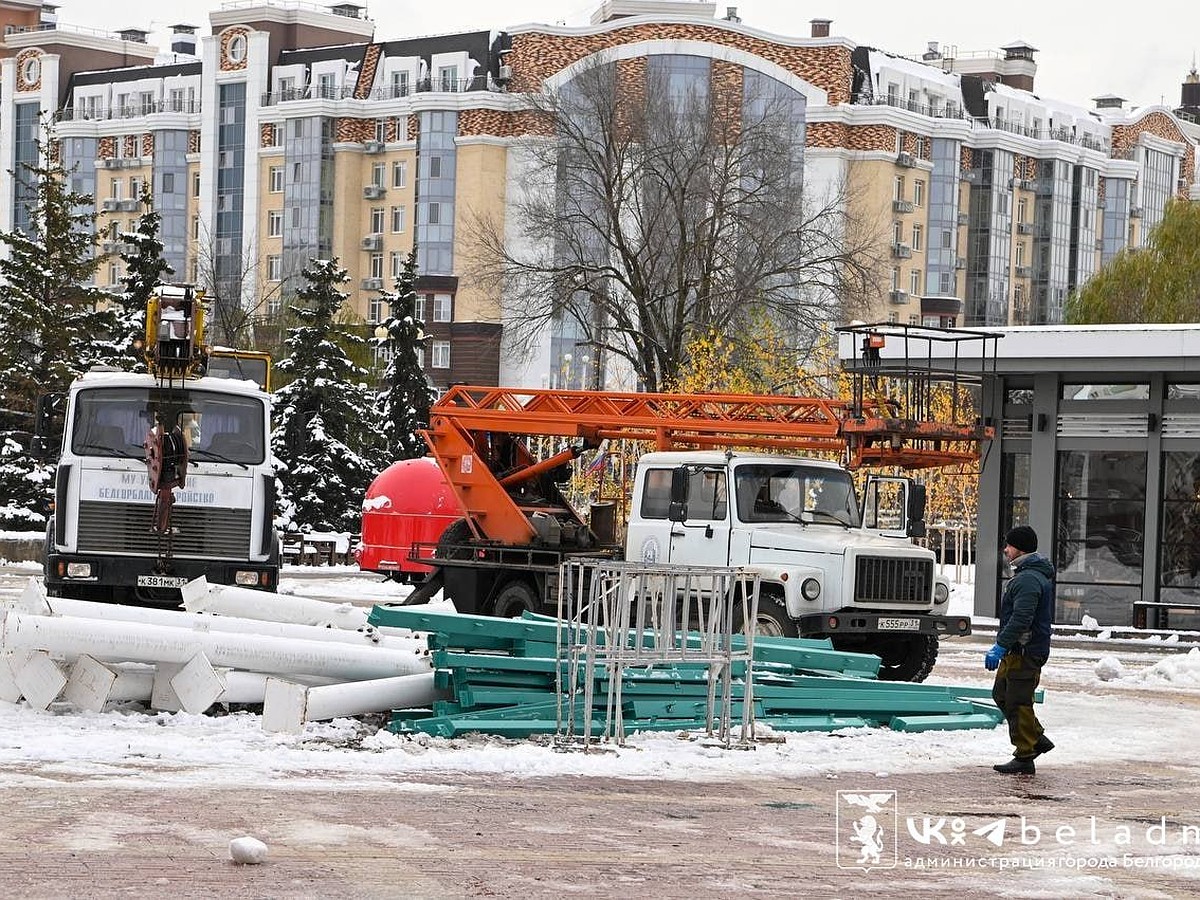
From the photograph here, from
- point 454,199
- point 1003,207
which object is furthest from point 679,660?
point 1003,207

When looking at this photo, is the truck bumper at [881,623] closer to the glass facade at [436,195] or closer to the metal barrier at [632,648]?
the metal barrier at [632,648]

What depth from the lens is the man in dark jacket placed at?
14180mm

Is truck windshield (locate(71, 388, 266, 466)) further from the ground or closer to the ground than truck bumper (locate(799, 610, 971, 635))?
further from the ground

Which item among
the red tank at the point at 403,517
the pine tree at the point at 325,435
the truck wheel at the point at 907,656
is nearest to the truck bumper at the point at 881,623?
the truck wheel at the point at 907,656

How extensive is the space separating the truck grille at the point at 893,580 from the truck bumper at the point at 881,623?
145 mm

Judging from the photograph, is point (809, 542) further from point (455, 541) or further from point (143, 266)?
point (143, 266)

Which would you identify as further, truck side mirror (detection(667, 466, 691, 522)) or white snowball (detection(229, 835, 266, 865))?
truck side mirror (detection(667, 466, 691, 522))

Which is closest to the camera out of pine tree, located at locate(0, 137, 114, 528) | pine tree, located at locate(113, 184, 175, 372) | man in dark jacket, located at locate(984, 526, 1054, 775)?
man in dark jacket, located at locate(984, 526, 1054, 775)

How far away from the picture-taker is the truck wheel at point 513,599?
78.6ft

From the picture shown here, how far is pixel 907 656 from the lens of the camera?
2114cm

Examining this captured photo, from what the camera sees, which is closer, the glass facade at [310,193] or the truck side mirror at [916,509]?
the truck side mirror at [916,509]

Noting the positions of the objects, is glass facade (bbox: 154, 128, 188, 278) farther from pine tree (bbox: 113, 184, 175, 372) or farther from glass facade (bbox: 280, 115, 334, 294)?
pine tree (bbox: 113, 184, 175, 372)

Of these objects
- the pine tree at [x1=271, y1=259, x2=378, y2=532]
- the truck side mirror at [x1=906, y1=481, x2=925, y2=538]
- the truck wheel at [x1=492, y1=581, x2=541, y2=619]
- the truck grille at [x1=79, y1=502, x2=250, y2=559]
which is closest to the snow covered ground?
the truck side mirror at [x1=906, y1=481, x2=925, y2=538]

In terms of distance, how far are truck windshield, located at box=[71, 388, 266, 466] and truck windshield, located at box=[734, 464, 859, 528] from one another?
540 cm
